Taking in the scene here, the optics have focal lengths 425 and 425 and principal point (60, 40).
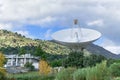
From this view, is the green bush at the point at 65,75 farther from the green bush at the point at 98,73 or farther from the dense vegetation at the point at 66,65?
the green bush at the point at 98,73

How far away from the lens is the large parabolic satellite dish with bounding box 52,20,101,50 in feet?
208

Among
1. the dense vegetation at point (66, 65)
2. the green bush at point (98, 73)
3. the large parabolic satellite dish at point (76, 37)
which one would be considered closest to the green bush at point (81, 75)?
the dense vegetation at point (66, 65)

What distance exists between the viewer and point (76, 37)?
214 ft

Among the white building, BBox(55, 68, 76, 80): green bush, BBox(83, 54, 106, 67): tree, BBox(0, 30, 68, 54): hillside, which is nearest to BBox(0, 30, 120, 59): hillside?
BBox(0, 30, 68, 54): hillside

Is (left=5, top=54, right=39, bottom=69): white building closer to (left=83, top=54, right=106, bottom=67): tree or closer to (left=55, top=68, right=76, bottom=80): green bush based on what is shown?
(left=83, top=54, right=106, bottom=67): tree

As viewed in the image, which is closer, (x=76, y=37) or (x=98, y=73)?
(x=98, y=73)

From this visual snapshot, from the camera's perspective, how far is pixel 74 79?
23.2 metres

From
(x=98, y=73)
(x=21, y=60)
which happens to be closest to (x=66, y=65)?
(x=21, y=60)

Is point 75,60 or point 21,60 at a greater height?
point 75,60

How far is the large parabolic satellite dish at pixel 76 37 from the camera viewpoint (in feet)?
208

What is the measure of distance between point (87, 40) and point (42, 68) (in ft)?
35.3

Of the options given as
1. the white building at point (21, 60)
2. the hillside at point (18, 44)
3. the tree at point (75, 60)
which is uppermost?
the tree at point (75, 60)

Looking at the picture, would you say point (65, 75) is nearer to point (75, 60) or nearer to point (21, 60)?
point (75, 60)

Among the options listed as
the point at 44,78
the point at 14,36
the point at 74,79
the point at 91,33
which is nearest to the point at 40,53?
the point at 91,33
